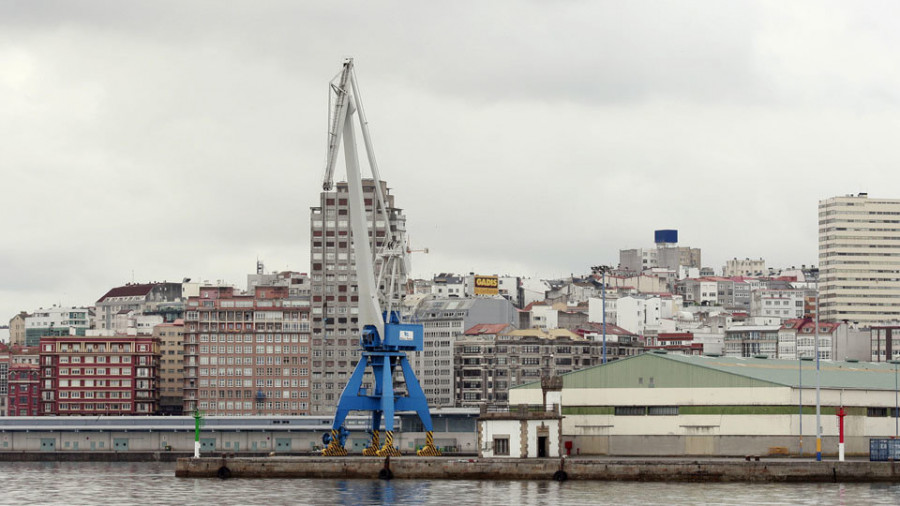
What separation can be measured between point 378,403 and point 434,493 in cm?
2932

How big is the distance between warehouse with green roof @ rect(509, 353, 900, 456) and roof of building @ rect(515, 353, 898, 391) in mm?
62

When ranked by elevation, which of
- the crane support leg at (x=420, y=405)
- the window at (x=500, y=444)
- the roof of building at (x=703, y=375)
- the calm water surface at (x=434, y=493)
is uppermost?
the roof of building at (x=703, y=375)

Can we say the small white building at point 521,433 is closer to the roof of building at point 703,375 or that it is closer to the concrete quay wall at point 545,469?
the concrete quay wall at point 545,469

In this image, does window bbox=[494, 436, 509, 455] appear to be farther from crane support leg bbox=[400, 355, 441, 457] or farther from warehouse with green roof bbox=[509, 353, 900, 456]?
crane support leg bbox=[400, 355, 441, 457]

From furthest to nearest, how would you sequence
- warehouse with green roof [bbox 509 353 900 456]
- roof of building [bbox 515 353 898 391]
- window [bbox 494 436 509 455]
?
roof of building [bbox 515 353 898 391] < warehouse with green roof [bbox 509 353 900 456] < window [bbox 494 436 509 455]

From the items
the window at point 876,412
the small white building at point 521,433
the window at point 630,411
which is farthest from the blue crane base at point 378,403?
the window at point 876,412

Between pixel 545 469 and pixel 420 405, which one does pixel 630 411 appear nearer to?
pixel 545 469

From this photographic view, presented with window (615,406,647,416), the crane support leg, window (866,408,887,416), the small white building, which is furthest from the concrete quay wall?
the crane support leg

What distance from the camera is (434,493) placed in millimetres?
95188

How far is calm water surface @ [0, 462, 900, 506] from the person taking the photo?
8856 centimetres

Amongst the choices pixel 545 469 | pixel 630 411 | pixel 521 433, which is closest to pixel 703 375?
pixel 630 411

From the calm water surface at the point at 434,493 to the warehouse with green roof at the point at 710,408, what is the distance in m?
11.0

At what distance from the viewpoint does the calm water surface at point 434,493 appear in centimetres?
8856

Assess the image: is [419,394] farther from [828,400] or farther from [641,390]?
[828,400]
